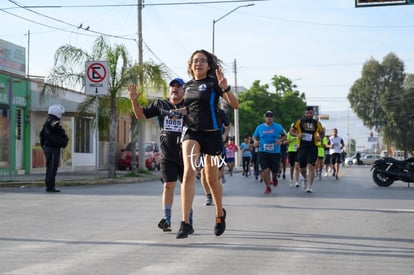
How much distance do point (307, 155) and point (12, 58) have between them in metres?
13.8

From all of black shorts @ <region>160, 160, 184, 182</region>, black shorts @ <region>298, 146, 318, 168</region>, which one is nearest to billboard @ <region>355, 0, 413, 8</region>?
black shorts @ <region>298, 146, 318, 168</region>

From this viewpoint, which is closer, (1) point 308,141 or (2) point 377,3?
(1) point 308,141

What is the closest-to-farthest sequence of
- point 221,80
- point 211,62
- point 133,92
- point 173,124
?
point 221,80 < point 211,62 < point 133,92 < point 173,124

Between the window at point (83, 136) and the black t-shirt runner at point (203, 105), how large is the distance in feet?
81.0

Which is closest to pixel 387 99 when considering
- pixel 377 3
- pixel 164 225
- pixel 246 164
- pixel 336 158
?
pixel 246 164

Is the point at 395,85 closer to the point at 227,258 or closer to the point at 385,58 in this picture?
the point at 385,58

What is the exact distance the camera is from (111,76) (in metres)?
23.9

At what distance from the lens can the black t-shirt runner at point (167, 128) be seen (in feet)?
28.4

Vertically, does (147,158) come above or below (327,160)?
above

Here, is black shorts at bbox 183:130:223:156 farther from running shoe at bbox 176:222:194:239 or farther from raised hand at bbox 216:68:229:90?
running shoe at bbox 176:222:194:239

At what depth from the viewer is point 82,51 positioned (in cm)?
2352

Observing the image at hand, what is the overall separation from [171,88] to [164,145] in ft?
2.29

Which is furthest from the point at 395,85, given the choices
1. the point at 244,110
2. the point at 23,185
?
the point at 23,185

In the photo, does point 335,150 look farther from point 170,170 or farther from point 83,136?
point 170,170
